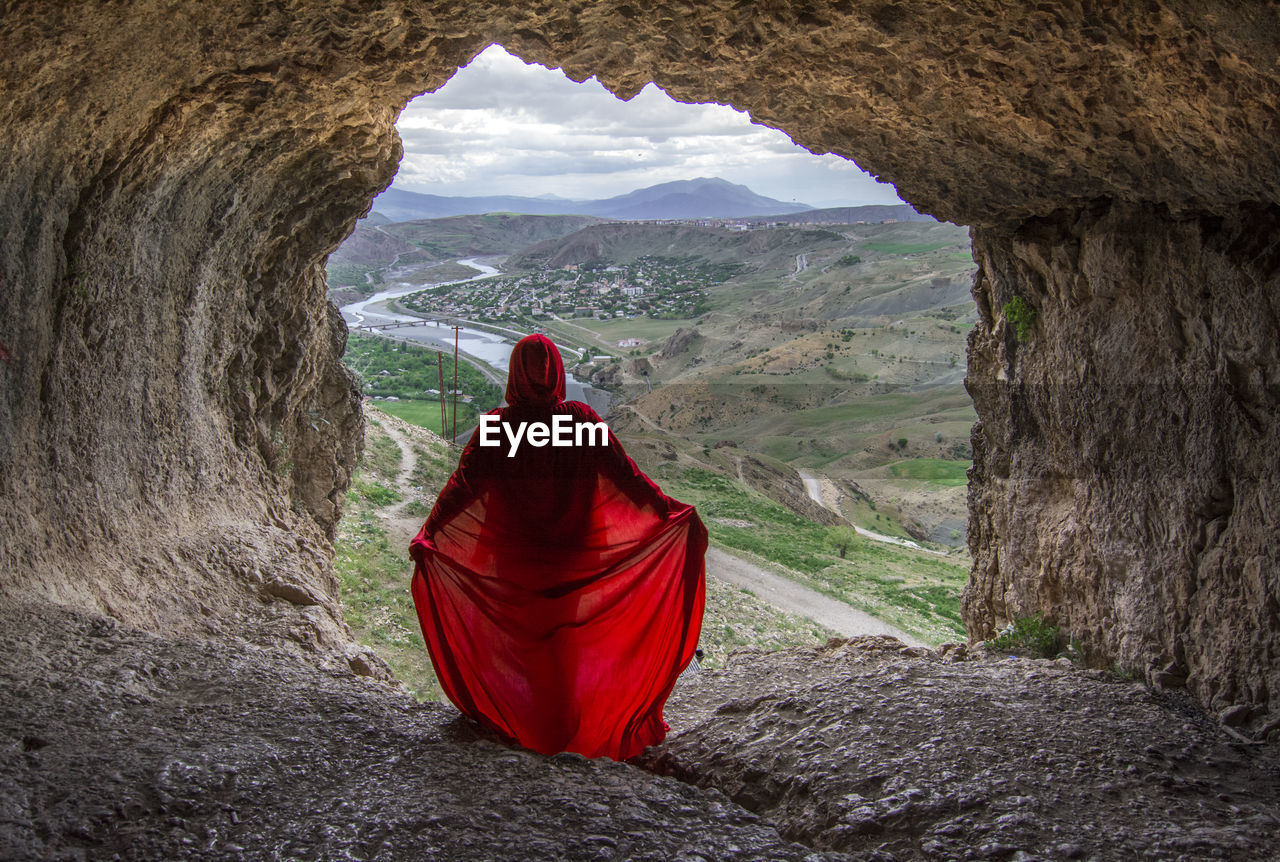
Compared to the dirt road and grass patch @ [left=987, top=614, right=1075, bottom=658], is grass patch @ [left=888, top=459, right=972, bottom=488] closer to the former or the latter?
the dirt road

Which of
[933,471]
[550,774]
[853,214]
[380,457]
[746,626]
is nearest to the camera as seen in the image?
[550,774]

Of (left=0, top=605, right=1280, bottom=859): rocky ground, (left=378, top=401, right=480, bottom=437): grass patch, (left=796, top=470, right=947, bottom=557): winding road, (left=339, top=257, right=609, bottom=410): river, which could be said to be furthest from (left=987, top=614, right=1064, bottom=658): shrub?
(left=796, top=470, right=947, bottom=557): winding road

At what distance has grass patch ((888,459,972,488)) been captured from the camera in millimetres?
35594

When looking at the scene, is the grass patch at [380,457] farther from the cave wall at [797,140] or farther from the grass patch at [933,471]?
the grass patch at [933,471]

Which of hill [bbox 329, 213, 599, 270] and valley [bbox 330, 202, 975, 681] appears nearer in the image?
valley [bbox 330, 202, 975, 681]

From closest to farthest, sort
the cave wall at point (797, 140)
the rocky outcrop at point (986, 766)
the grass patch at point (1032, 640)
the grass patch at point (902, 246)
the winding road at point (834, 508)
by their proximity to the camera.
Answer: the rocky outcrop at point (986, 766) → the cave wall at point (797, 140) → the grass patch at point (1032, 640) → the winding road at point (834, 508) → the grass patch at point (902, 246)

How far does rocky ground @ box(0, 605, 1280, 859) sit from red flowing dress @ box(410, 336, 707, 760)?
15.9 inches

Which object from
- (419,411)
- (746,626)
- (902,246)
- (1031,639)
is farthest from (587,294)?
(902,246)

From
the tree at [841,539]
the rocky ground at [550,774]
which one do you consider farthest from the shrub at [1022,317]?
the tree at [841,539]

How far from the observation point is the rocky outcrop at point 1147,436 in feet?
16.8

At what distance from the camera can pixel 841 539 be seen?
79.4 ft

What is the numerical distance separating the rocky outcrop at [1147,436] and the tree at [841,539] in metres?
15.9

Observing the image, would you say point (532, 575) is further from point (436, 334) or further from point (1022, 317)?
point (436, 334)

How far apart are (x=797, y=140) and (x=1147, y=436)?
3639mm
